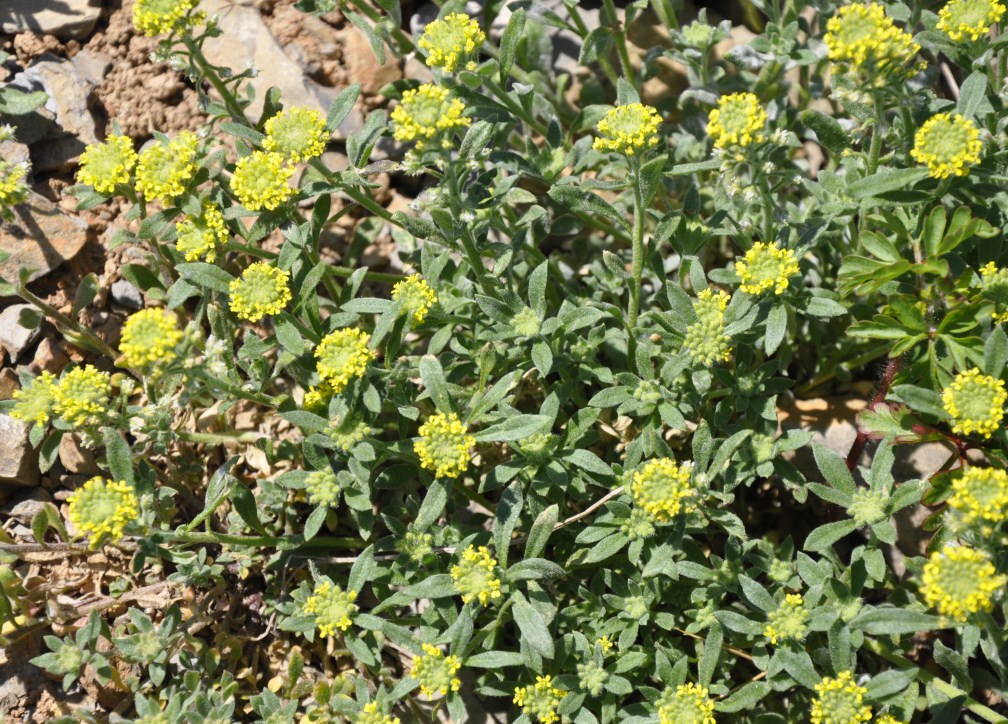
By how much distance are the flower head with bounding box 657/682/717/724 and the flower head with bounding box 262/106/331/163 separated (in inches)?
126

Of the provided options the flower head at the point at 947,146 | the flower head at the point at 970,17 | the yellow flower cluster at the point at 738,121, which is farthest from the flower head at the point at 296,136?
the flower head at the point at 970,17

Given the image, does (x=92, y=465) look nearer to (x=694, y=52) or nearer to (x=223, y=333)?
(x=223, y=333)

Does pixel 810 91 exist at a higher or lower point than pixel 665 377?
higher

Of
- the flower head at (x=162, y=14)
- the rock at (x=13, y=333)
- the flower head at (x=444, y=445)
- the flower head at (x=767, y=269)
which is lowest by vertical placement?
the flower head at (x=444, y=445)

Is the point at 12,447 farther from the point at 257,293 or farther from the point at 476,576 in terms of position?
the point at 476,576

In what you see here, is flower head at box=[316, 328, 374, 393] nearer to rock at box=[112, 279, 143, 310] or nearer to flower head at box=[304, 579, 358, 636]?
flower head at box=[304, 579, 358, 636]

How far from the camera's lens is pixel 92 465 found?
213 inches

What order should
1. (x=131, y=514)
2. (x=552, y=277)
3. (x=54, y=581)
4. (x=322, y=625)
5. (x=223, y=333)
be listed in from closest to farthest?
(x=131, y=514) → (x=322, y=625) → (x=223, y=333) → (x=54, y=581) → (x=552, y=277)

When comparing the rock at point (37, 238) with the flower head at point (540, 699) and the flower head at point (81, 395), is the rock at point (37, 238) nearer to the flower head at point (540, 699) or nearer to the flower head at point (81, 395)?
the flower head at point (81, 395)

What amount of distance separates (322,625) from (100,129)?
3693mm

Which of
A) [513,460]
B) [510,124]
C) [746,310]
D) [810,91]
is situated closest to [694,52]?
[810,91]

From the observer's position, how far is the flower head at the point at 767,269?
4242mm

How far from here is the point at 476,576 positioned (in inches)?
169

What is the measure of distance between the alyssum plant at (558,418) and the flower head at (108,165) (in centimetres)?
3
